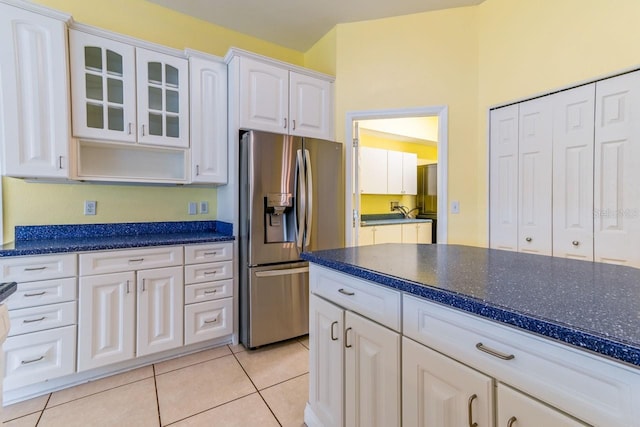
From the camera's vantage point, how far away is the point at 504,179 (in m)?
2.41

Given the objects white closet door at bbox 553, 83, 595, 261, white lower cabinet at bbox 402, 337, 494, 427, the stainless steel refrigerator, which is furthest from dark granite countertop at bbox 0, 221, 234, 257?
white closet door at bbox 553, 83, 595, 261

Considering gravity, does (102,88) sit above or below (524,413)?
above

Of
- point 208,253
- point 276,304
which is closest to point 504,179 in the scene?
point 276,304

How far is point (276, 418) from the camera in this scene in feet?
5.16

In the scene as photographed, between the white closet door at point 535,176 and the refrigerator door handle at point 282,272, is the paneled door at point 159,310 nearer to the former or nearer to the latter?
the refrigerator door handle at point 282,272

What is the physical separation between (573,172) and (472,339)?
6.42 feet

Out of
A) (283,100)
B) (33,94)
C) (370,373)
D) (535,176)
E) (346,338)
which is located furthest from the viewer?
(283,100)

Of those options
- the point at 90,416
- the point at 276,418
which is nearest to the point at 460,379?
the point at 276,418

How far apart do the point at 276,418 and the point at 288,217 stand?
1.38m

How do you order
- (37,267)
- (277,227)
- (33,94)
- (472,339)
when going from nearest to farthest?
(472,339) < (37,267) < (33,94) < (277,227)

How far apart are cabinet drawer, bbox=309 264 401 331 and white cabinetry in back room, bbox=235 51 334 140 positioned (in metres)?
1.56

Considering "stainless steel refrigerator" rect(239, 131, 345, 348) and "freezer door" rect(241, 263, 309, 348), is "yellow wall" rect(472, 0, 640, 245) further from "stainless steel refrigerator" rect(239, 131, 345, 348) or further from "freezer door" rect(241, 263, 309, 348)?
"freezer door" rect(241, 263, 309, 348)

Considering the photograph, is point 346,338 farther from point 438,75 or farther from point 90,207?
point 438,75

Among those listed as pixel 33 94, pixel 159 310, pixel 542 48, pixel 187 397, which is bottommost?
pixel 187 397
